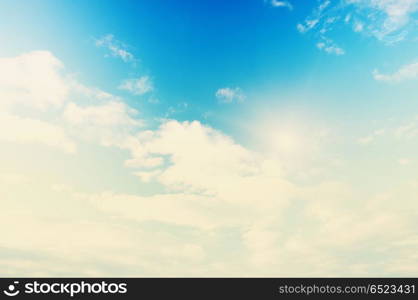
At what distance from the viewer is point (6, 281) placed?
3859cm

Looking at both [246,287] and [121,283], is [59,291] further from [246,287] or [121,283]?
[246,287]

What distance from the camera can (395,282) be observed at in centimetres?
4006

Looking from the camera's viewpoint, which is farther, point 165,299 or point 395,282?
point 395,282

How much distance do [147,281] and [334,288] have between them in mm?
20317

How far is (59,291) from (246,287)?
774 inches

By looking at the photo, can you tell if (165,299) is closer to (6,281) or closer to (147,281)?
(147,281)

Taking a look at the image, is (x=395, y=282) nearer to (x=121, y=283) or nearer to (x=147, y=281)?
(x=147, y=281)

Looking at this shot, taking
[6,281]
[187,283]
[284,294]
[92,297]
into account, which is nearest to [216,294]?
[187,283]

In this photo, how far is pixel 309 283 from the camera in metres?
40.3

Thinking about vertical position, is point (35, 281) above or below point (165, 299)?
above

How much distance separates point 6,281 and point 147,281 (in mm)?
15040

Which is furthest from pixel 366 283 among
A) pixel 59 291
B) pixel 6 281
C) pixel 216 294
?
pixel 6 281

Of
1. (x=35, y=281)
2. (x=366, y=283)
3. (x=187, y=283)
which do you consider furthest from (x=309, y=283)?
(x=35, y=281)

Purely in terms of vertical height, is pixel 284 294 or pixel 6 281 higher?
pixel 6 281
